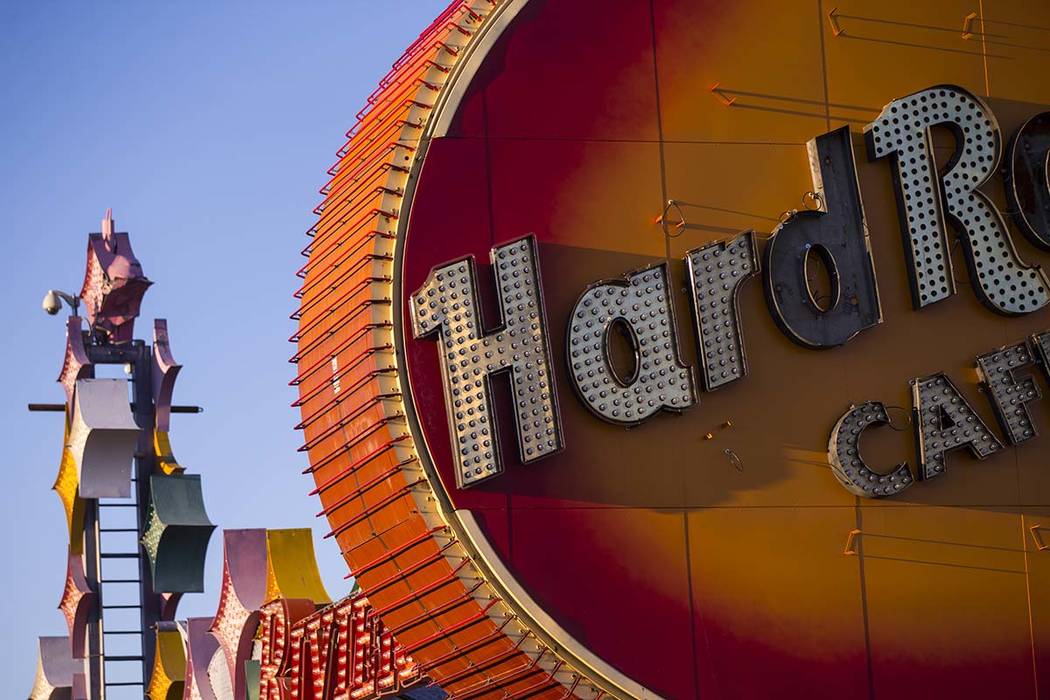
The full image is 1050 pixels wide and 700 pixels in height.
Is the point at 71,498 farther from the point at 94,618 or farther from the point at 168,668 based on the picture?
the point at 168,668

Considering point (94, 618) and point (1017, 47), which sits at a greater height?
point (1017, 47)

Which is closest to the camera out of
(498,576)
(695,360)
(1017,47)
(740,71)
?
(498,576)

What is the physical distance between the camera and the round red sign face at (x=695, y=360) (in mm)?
16406

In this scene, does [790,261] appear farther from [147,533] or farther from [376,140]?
[147,533]

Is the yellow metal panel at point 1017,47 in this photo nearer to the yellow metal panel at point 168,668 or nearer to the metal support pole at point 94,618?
the yellow metal panel at point 168,668

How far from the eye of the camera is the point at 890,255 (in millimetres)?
17953

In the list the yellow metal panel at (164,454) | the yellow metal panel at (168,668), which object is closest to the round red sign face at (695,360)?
the yellow metal panel at (168,668)

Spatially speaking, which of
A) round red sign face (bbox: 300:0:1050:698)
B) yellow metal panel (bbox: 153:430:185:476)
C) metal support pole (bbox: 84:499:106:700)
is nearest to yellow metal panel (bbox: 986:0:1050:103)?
round red sign face (bbox: 300:0:1050:698)

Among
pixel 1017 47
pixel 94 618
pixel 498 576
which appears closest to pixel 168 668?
pixel 94 618

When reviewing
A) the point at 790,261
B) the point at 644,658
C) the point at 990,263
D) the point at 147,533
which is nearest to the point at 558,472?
the point at 644,658

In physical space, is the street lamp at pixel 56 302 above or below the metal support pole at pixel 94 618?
above

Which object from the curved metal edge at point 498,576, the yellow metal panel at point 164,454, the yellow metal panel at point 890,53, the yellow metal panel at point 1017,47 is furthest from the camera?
the yellow metal panel at point 164,454

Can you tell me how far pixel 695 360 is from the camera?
1702 centimetres

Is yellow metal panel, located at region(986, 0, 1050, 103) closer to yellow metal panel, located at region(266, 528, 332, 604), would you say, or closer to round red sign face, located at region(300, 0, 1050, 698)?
round red sign face, located at region(300, 0, 1050, 698)
